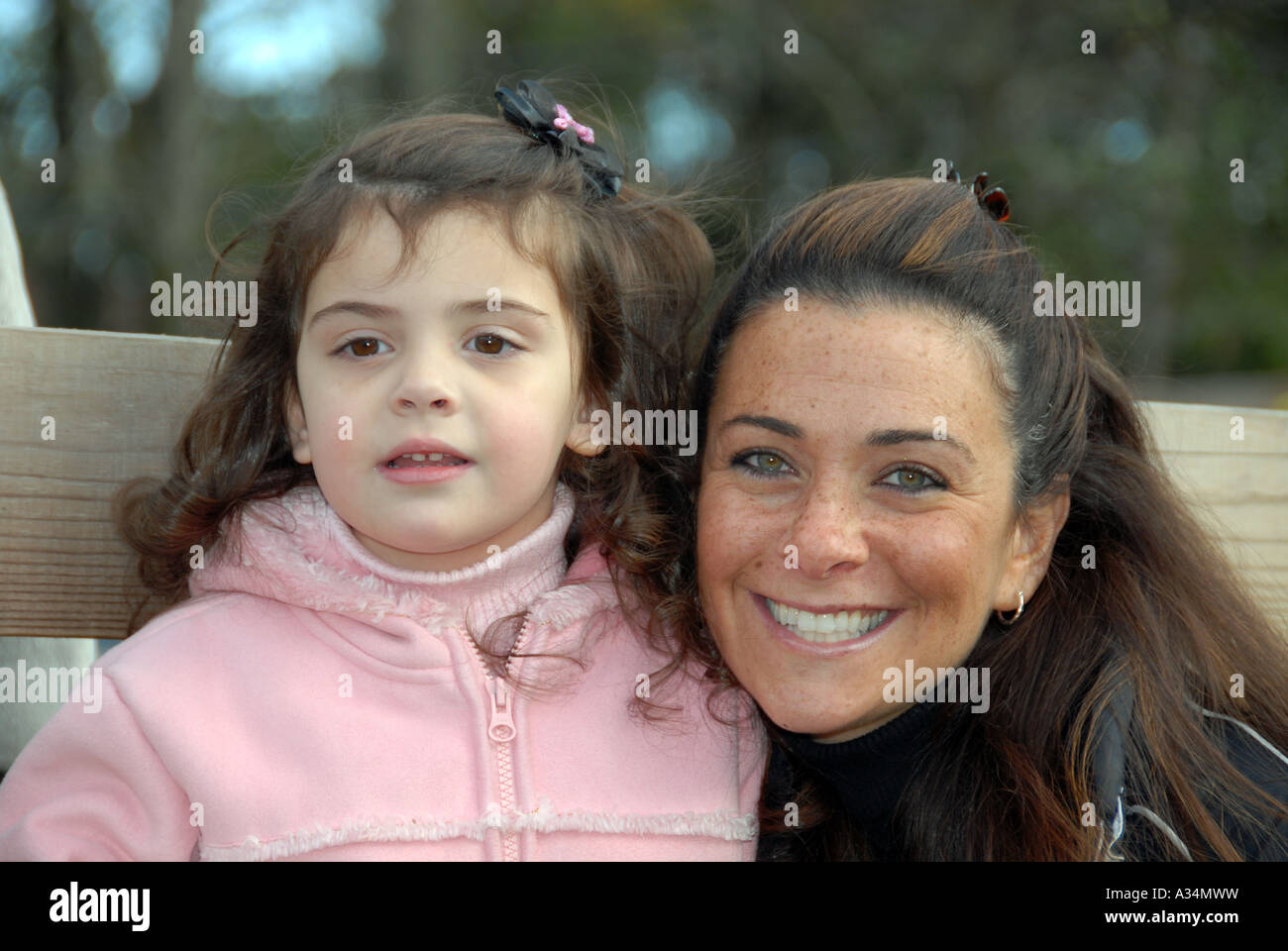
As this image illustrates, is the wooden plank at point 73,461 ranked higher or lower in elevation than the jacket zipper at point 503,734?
higher

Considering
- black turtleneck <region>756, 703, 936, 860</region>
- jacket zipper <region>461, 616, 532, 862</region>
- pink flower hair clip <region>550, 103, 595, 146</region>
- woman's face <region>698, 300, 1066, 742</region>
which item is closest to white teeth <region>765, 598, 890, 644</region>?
woman's face <region>698, 300, 1066, 742</region>

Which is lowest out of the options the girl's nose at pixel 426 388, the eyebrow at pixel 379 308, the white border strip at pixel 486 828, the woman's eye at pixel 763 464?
the white border strip at pixel 486 828

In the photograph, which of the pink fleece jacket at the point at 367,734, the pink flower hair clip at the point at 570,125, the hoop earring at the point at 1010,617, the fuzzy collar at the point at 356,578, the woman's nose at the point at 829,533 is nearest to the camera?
the pink fleece jacket at the point at 367,734

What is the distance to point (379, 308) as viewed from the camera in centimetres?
215

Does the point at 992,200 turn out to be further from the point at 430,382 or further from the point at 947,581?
the point at 430,382

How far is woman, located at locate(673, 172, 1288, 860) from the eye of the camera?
7.07ft

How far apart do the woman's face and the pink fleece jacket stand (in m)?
0.23

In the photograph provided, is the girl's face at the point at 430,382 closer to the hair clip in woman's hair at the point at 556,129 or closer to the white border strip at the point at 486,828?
the hair clip in woman's hair at the point at 556,129

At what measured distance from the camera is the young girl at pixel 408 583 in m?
2.03

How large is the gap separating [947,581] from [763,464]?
1.24 ft

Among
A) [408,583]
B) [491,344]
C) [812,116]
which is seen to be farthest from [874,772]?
[812,116]

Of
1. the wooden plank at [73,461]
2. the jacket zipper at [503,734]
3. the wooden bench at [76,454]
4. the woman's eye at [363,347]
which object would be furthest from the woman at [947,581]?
the wooden plank at [73,461]

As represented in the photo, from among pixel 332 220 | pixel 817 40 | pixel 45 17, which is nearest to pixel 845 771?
pixel 332 220

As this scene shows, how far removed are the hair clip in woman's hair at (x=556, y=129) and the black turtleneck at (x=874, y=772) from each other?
1169mm
